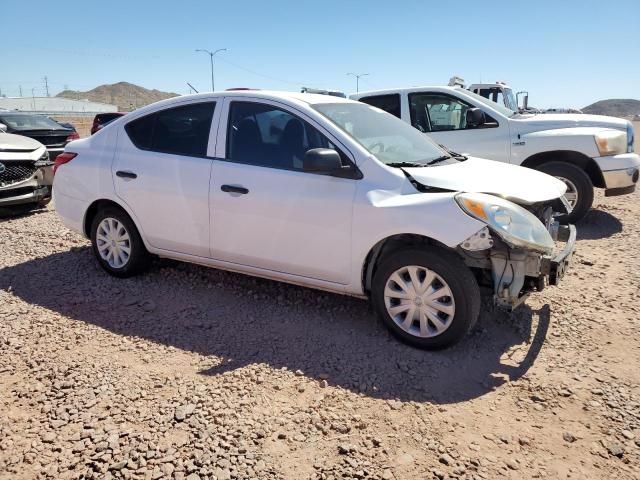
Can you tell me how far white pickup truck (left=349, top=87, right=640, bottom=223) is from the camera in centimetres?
651

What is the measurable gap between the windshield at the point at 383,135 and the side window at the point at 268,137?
220mm

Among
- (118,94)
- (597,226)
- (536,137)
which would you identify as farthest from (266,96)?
(118,94)

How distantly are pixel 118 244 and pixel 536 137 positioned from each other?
5.54m

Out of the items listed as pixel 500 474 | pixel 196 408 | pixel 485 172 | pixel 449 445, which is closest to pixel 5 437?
pixel 196 408

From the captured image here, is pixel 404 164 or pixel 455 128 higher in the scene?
pixel 455 128

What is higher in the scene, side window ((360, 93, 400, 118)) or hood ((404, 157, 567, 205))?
side window ((360, 93, 400, 118))

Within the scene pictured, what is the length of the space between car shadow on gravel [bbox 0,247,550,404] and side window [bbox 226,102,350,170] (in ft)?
4.05

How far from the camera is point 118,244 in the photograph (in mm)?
4742

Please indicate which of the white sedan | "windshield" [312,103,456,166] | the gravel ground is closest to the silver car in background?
the white sedan

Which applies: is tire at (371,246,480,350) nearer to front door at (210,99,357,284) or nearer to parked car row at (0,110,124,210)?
front door at (210,99,357,284)

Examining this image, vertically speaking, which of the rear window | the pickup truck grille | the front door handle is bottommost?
the pickup truck grille

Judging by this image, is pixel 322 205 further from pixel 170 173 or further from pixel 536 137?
pixel 536 137

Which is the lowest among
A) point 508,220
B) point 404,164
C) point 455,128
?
point 508,220

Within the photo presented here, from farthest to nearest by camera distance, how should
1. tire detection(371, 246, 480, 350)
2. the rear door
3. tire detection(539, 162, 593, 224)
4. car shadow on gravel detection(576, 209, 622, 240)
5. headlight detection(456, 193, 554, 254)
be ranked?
1. tire detection(539, 162, 593, 224)
2. car shadow on gravel detection(576, 209, 622, 240)
3. the rear door
4. tire detection(371, 246, 480, 350)
5. headlight detection(456, 193, 554, 254)
